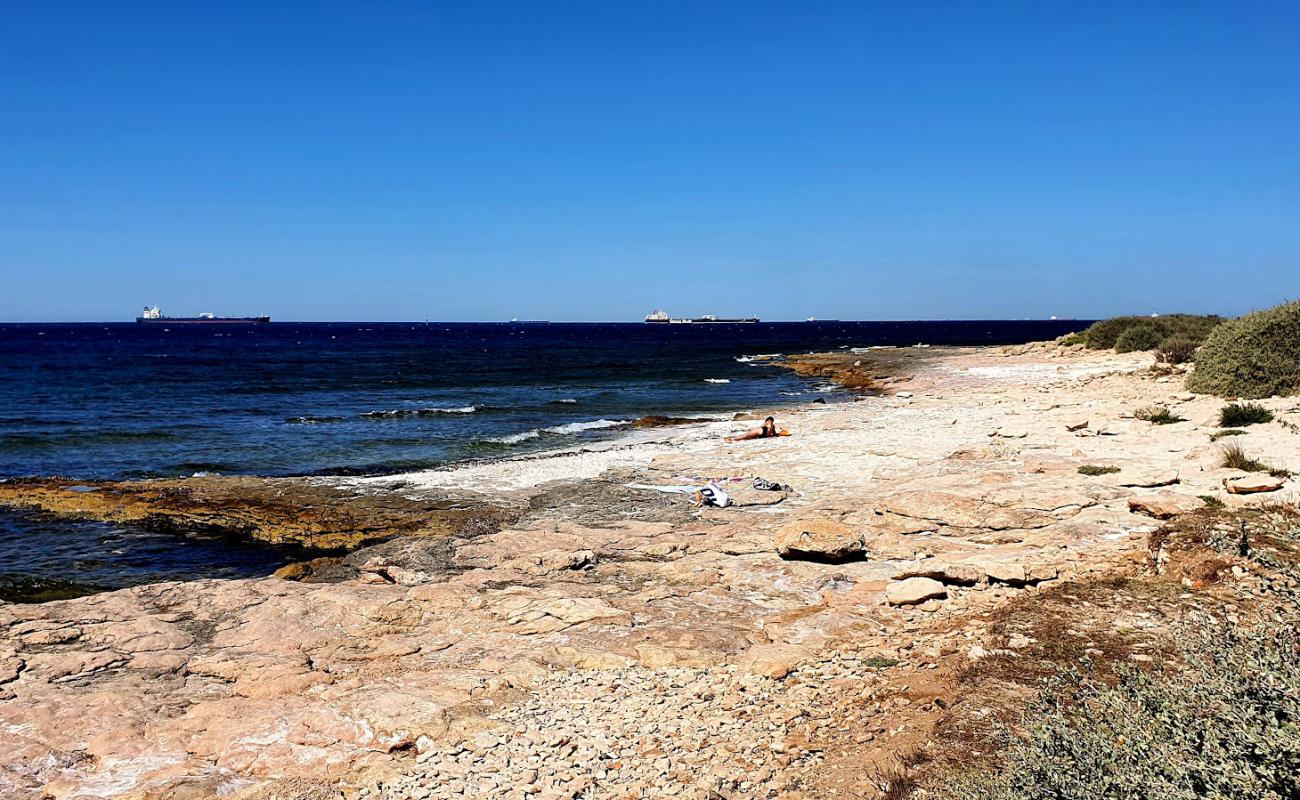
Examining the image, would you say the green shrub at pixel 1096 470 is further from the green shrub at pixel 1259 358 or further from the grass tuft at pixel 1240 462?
the green shrub at pixel 1259 358

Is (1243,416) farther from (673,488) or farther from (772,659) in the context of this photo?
(772,659)

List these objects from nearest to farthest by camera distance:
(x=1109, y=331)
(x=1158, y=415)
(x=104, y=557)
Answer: (x=104, y=557), (x=1158, y=415), (x=1109, y=331)

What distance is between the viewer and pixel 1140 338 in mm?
41125

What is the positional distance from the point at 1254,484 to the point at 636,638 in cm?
884

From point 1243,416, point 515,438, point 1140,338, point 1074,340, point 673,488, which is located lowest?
point 515,438

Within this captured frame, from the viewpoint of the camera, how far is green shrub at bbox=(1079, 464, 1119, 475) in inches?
500

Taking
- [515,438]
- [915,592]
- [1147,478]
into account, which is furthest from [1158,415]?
[515,438]

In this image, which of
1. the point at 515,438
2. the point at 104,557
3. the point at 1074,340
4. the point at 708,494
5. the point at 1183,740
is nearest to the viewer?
the point at 1183,740

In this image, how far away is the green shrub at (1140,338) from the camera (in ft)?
131

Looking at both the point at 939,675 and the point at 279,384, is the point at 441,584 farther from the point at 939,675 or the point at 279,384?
the point at 279,384

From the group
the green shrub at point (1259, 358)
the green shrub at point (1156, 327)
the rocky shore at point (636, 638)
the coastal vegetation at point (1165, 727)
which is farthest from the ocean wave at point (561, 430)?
the green shrub at point (1156, 327)

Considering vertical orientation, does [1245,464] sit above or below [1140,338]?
below

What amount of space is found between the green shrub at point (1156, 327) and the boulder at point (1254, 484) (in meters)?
26.1

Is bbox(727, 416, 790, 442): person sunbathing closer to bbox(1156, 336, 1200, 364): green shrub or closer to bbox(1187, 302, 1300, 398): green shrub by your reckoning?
bbox(1187, 302, 1300, 398): green shrub
